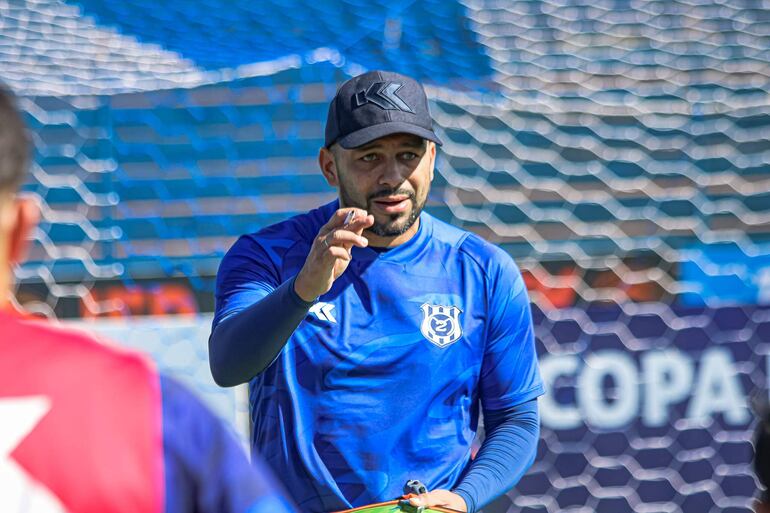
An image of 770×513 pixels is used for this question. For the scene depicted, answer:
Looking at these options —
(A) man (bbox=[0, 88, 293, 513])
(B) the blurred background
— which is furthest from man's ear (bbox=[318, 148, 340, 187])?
(B) the blurred background

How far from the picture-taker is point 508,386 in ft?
7.09

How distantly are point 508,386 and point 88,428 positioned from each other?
1.38 meters

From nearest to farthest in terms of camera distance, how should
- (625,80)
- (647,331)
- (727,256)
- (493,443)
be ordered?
1. (493,443)
2. (647,331)
3. (727,256)
4. (625,80)

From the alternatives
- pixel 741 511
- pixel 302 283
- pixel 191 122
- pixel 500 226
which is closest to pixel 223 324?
pixel 302 283

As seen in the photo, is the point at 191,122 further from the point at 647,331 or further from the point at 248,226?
the point at 647,331

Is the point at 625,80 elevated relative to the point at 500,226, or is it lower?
elevated

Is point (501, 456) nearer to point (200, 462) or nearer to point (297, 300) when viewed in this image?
point (297, 300)

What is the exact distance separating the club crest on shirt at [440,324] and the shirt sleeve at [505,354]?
79 mm

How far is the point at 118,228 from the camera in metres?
5.34

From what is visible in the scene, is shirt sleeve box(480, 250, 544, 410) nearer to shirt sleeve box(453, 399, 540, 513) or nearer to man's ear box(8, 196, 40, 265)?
shirt sleeve box(453, 399, 540, 513)

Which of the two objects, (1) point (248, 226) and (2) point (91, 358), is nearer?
(2) point (91, 358)

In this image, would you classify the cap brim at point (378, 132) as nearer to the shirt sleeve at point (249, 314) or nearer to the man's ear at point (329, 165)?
the man's ear at point (329, 165)

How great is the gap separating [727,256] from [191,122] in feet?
10.1

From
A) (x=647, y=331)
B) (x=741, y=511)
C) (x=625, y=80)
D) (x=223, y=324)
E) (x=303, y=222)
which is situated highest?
(x=625, y=80)
